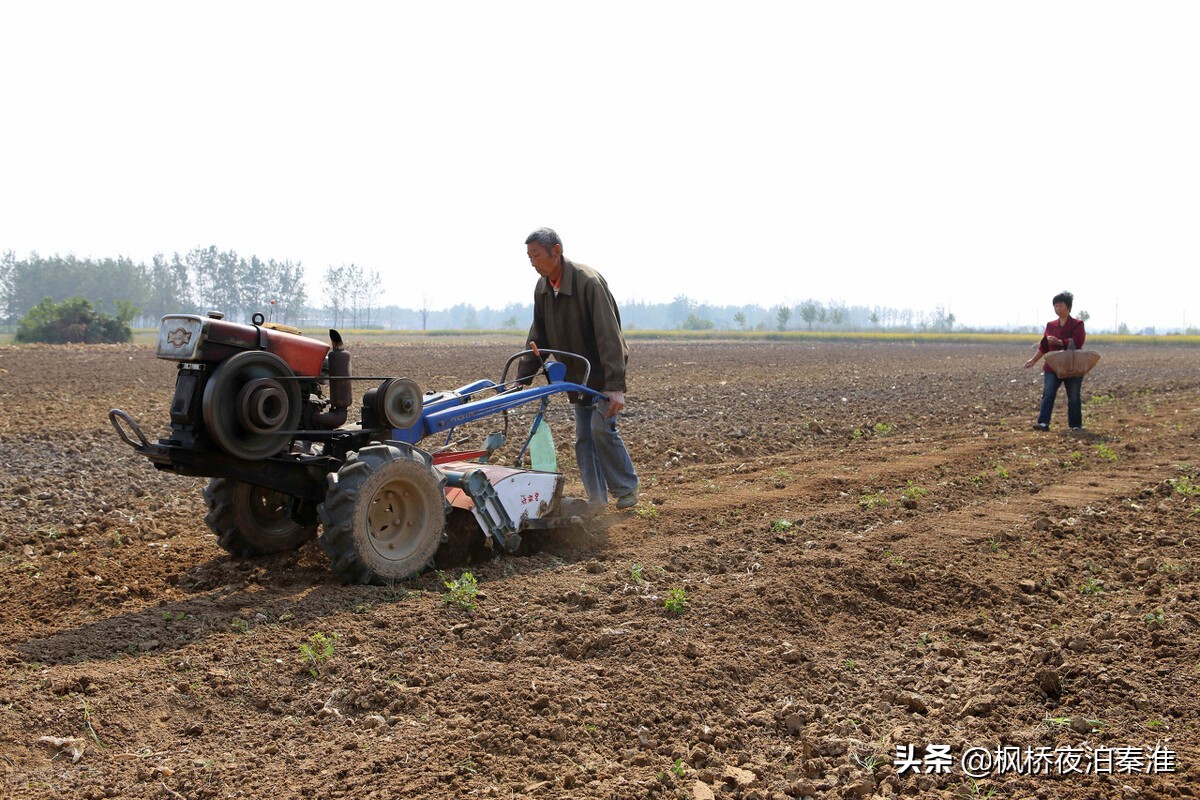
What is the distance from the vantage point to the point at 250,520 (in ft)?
20.6

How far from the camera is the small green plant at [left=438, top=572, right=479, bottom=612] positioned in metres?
5.27

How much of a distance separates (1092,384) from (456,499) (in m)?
21.6

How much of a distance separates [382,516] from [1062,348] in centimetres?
1098

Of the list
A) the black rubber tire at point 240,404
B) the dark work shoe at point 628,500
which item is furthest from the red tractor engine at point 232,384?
the dark work shoe at point 628,500

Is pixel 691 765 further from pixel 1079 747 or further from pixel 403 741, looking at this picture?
pixel 1079 747

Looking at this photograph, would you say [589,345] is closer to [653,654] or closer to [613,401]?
[613,401]

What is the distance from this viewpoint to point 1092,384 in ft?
77.2

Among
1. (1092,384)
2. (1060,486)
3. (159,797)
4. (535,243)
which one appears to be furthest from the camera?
(1092,384)

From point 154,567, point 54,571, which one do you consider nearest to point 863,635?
point 154,567

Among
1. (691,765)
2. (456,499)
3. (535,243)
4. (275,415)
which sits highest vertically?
(535,243)

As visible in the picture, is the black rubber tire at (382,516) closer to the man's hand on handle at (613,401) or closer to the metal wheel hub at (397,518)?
the metal wheel hub at (397,518)

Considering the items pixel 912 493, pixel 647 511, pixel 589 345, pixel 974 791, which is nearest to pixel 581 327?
pixel 589 345

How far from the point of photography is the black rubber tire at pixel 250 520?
617 cm

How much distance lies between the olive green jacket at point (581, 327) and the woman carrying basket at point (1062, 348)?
321 inches
